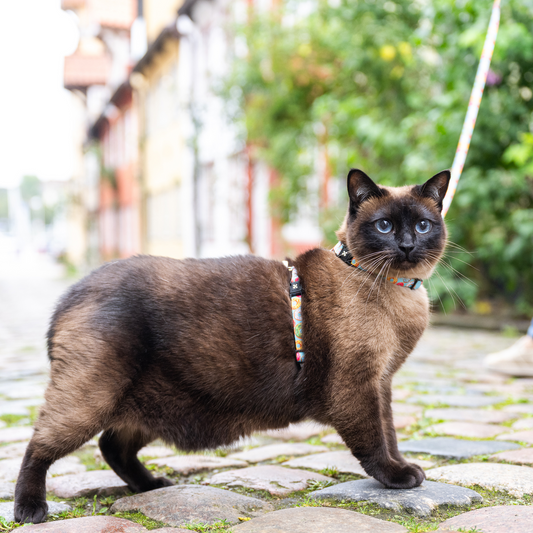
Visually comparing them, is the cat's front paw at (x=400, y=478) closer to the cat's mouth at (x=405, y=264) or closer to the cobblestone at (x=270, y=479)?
the cobblestone at (x=270, y=479)

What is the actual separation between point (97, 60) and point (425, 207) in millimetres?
30646

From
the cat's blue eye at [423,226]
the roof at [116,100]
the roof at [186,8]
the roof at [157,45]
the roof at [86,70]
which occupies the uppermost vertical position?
the roof at [86,70]

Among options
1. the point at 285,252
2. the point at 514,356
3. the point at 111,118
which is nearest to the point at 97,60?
the point at 111,118

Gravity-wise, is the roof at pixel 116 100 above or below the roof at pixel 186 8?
below

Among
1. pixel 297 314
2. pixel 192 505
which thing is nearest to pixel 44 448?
pixel 192 505

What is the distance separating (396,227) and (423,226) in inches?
4.5

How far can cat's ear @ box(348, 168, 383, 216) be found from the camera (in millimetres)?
2635

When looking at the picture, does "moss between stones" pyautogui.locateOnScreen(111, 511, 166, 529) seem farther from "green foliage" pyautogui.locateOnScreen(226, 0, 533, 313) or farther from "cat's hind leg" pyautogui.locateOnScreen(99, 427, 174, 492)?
"green foliage" pyautogui.locateOnScreen(226, 0, 533, 313)

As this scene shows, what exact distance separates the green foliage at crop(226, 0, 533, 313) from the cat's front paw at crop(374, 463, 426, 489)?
10.9 feet

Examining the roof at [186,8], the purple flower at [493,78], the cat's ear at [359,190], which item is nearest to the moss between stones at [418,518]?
the cat's ear at [359,190]

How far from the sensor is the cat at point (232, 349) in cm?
229

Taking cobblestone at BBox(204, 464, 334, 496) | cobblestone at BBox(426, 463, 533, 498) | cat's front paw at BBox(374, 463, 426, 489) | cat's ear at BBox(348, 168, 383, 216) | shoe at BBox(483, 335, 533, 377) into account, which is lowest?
shoe at BBox(483, 335, 533, 377)

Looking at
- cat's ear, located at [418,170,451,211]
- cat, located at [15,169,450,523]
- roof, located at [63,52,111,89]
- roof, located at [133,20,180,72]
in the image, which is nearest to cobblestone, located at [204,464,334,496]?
cat, located at [15,169,450,523]

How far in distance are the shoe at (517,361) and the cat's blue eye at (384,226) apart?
115 inches
